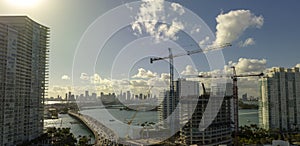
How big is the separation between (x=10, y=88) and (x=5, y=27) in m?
1.11

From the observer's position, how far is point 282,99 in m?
8.25

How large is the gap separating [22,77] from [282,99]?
25.0ft

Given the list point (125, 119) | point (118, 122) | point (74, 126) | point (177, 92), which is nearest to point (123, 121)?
point (125, 119)

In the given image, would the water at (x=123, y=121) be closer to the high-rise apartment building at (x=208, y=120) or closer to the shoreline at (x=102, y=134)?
the shoreline at (x=102, y=134)

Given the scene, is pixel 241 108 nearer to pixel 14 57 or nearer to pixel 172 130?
pixel 172 130

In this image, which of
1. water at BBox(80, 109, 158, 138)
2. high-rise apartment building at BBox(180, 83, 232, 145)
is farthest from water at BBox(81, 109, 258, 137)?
high-rise apartment building at BBox(180, 83, 232, 145)

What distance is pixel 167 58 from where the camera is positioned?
23.8 ft

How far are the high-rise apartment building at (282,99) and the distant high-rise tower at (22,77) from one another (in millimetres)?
6945

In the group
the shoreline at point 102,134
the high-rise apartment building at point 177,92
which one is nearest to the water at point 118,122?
the shoreline at point 102,134

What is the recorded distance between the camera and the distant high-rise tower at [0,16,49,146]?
447cm

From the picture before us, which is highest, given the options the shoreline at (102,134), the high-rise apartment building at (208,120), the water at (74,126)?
the high-rise apartment building at (208,120)

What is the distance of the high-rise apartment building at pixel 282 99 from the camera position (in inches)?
323

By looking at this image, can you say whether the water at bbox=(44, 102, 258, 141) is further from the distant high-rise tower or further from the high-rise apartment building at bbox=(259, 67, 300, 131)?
the high-rise apartment building at bbox=(259, 67, 300, 131)

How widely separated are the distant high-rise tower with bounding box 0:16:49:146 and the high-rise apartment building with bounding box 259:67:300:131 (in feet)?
22.8
